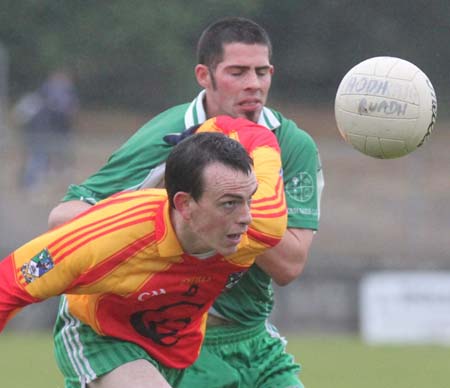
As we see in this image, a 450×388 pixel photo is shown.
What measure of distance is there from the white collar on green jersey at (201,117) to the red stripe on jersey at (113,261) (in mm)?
936

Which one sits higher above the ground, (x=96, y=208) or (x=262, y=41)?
(x=262, y=41)

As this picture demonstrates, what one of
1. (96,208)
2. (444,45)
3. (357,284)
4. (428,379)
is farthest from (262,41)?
(444,45)

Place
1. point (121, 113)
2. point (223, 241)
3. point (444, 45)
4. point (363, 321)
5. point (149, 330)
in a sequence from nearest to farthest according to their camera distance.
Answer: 1. point (223, 241)
2. point (149, 330)
3. point (363, 321)
4. point (444, 45)
5. point (121, 113)

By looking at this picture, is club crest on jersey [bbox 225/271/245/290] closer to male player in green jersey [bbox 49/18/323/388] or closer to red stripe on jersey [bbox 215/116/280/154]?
male player in green jersey [bbox 49/18/323/388]

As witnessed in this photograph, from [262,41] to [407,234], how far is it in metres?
7.64

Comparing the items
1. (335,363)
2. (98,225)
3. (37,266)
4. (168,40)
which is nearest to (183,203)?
(98,225)

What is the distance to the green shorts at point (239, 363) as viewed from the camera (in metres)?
5.52

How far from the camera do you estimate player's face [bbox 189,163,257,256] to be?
4543mm

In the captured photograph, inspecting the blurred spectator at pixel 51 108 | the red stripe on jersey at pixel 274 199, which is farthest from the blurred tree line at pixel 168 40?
the red stripe on jersey at pixel 274 199

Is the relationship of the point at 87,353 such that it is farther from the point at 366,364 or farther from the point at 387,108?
the point at 366,364

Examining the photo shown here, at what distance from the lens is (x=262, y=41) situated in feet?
18.8

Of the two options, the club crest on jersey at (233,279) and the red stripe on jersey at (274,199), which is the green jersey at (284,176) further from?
the red stripe on jersey at (274,199)

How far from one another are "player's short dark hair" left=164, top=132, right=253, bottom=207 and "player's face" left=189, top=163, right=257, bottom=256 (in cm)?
2

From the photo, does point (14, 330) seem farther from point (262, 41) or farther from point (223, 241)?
point (223, 241)
